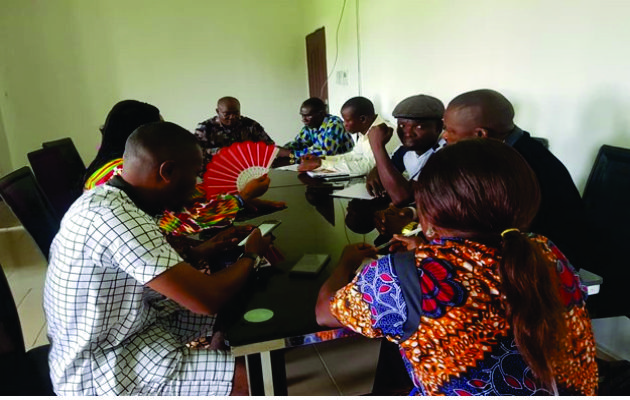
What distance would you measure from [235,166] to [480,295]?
140 cm

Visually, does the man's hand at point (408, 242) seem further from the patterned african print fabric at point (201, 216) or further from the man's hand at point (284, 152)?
the man's hand at point (284, 152)

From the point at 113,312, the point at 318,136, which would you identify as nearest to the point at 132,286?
the point at 113,312

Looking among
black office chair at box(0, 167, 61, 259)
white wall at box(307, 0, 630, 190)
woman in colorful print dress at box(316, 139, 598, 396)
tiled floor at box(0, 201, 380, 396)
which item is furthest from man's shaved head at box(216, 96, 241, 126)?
woman in colorful print dress at box(316, 139, 598, 396)

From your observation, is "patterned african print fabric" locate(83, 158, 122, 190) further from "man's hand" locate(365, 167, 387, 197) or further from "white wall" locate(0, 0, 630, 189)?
"white wall" locate(0, 0, 630, 189)

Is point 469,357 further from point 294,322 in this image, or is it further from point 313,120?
point 313,120

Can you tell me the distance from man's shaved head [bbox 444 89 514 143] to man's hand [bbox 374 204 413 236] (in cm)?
29

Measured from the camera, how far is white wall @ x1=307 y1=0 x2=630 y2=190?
155 cm

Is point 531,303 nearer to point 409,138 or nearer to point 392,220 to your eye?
point 392,220

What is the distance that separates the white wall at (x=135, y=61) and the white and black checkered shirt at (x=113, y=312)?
4.42 metres

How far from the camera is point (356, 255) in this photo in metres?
1.11

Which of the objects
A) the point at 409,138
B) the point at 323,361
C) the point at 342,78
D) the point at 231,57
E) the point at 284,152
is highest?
the point at 231,57

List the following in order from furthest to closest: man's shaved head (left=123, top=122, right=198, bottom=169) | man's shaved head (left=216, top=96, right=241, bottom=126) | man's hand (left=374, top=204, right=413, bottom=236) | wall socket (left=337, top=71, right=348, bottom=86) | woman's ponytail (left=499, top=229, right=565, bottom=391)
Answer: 1. wall socket (left=337, top=71, right=348, bottom=86)
2. man's shaved head (left=216, top=96, right=241, bottom=126)
3. man's hand (left=374, top=204, right=413, bottom=236)
4. man's shaved head (left=123, top=122, right=198, bottom=169)
5. woman's ponytail (left=499, top=229, right=565, bottom=391)

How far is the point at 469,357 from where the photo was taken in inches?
27.5

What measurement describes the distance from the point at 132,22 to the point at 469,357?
205 inches
